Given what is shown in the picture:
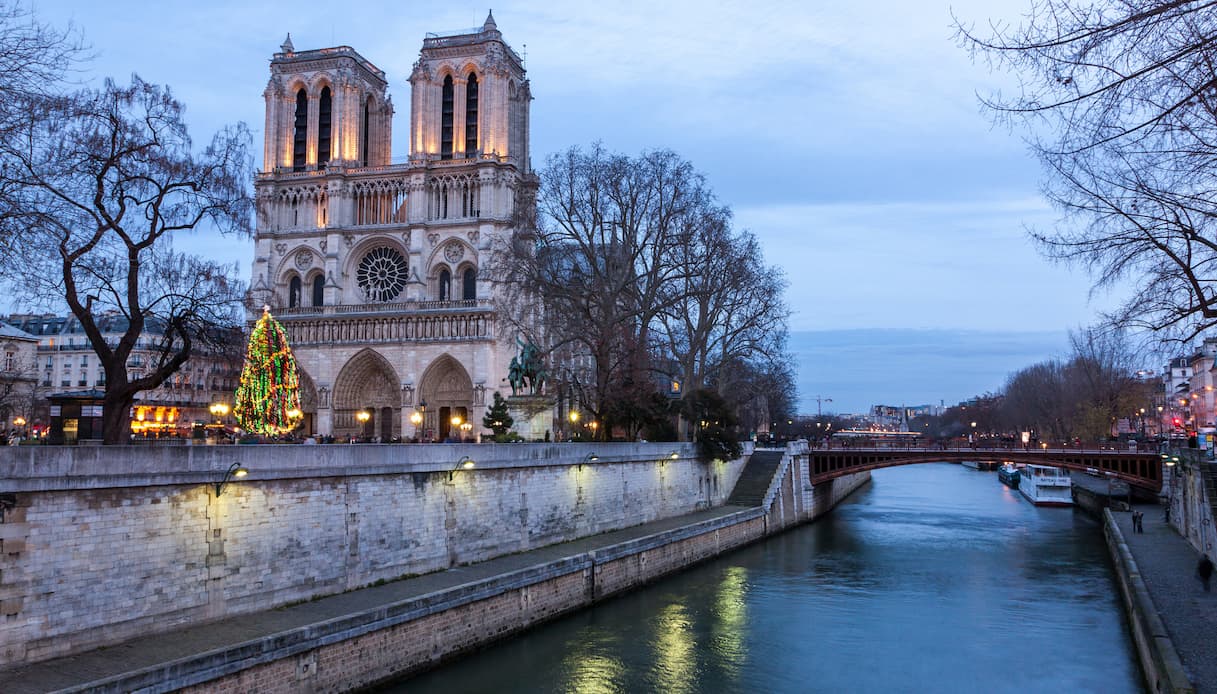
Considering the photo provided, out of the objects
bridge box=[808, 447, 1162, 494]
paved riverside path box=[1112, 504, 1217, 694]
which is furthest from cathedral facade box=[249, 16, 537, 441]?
paved riverside path box=[1112, 504, 1217, 694]

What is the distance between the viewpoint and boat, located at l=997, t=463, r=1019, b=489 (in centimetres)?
6266

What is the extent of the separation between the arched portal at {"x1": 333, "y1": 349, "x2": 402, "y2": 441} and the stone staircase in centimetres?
2108

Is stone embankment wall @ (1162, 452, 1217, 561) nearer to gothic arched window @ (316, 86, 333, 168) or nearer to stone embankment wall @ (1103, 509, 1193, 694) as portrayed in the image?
stone embankment wall @ (1103, 509, 1193, 694)

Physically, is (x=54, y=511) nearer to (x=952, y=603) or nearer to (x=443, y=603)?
(x=443, y=603)

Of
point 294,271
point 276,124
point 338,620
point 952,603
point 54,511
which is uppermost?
point 276,124

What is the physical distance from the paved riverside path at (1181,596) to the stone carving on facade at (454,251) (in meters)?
35.4

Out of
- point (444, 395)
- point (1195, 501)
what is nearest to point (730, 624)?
point (1195, 501)

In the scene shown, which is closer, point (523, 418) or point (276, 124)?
point (523, 418)

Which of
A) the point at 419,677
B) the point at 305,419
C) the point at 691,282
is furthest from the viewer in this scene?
the point at 305,419

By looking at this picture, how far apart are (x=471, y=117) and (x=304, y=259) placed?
12.7 meters

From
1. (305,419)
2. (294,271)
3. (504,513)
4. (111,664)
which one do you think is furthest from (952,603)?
(294,271)

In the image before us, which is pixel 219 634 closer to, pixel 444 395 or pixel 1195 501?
pixel 1195 501

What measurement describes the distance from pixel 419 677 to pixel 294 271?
4504cm

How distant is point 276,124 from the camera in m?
56.7
